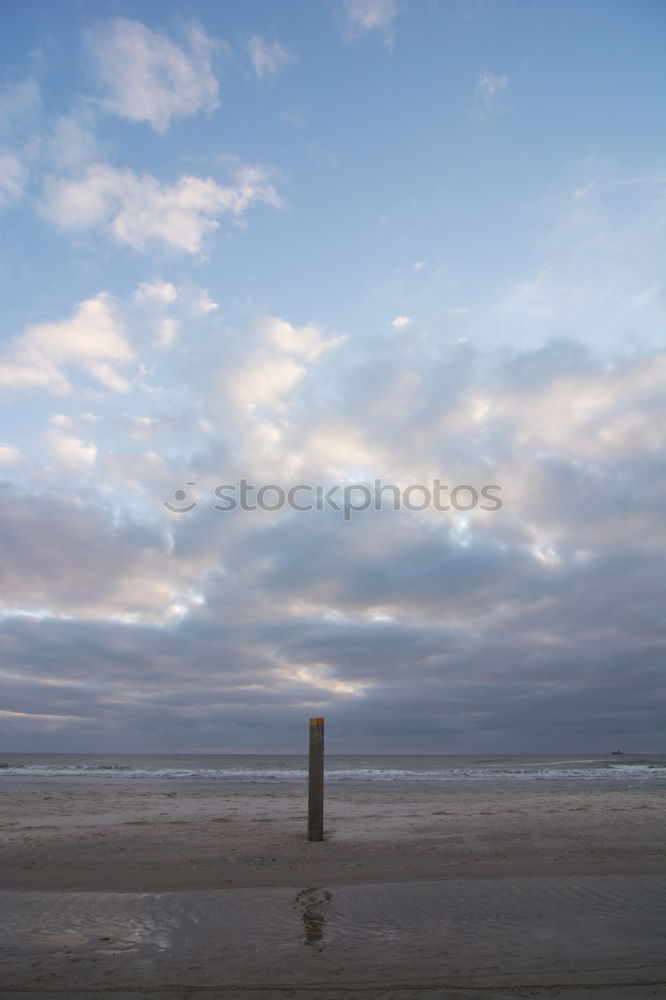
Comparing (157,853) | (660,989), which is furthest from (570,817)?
(660,989)

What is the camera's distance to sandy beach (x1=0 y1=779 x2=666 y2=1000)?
5.54 metres

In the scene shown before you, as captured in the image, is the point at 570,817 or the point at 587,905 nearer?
the point at 587,905

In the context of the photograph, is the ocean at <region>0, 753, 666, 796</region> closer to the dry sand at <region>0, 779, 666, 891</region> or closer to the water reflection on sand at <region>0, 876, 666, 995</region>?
the dry sand at <region>0, 779, 666, 891</region>

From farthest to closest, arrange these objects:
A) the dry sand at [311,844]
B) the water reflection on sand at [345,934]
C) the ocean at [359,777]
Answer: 1. the ocean at [359,777]
2. the dry sand at [311,844]
3. the water reflection on sand at [345,934]

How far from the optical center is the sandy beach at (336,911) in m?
5.54

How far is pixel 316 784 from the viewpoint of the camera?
13805 mm

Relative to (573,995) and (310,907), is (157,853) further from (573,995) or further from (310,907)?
(573,995)

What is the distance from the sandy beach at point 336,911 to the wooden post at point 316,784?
0.29m

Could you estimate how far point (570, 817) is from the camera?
57.4 ft

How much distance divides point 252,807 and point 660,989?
18085 mm

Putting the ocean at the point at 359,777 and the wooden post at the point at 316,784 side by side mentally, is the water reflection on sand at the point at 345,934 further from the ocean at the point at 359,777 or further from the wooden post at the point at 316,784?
the ocean at the point at 359,777

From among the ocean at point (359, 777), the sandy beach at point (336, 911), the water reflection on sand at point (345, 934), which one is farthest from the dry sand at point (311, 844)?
the ocean at point (359, 777)

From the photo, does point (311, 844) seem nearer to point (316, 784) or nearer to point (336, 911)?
point (316, 784)

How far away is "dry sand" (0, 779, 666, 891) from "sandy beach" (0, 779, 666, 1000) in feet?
0.25
